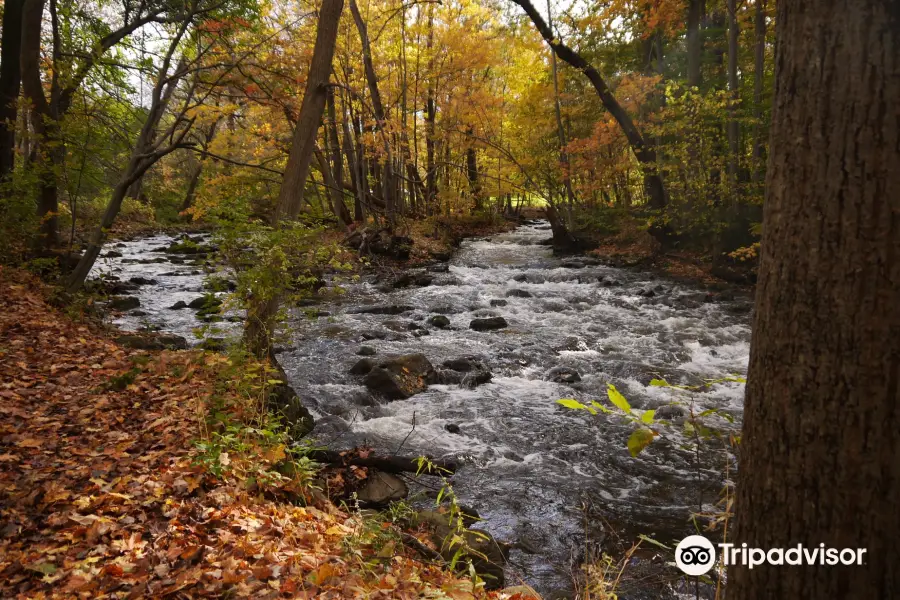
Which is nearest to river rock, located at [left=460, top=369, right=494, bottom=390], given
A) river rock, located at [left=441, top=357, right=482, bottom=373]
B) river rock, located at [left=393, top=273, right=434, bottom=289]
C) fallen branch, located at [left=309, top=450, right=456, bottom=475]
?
river rock, located at [left=441, top=357, right=482, bottom=373]

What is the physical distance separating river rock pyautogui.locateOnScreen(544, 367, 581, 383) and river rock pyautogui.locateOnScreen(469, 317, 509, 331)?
2.82 metres

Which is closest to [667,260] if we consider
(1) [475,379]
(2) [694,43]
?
(2) [694,43]

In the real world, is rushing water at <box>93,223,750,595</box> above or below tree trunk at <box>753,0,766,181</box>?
below

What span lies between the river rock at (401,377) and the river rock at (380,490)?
2360mm

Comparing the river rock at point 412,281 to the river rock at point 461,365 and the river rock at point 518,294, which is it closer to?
the river rock at point 518,294

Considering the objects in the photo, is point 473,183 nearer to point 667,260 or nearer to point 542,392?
point 667,260

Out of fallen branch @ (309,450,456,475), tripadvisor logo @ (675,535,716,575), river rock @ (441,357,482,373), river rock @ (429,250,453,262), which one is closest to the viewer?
tripadvisor logo @ (675,535,716,575)

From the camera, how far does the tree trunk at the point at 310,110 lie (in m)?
6.93

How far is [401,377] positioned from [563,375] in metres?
2.79

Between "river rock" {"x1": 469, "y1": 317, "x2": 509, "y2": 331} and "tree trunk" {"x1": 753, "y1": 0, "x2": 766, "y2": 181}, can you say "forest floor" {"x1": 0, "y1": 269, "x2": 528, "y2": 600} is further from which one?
"tree trunk" {"x1": 753, "y1": 0, "x2": 766, "y2": 181}

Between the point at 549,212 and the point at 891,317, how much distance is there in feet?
66.9

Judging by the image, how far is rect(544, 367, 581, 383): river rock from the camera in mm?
8492

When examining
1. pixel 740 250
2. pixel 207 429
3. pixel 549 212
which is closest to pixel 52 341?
pixel 207 429

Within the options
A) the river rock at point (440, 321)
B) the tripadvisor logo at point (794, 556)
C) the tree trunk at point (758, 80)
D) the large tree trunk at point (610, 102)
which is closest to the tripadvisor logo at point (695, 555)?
the tripadvisor logo at point (794, 556)
